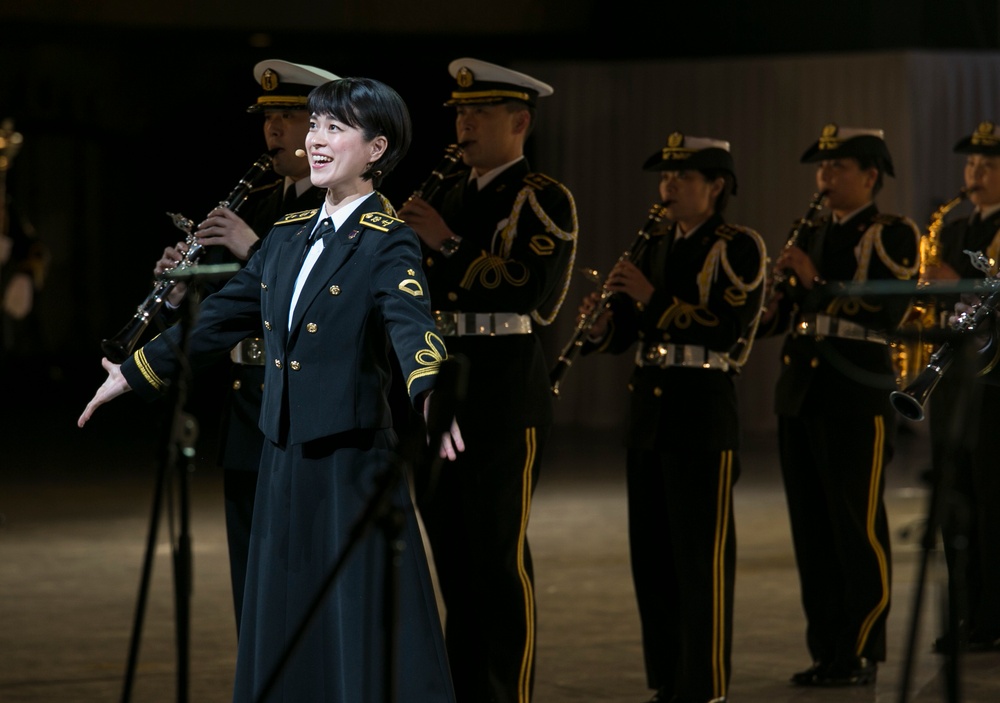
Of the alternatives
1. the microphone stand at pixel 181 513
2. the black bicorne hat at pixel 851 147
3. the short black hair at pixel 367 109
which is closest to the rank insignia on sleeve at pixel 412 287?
the short black hair at pixel 367 109

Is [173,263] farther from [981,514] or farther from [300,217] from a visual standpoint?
[981,514]

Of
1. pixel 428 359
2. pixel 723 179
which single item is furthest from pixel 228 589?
pixel 428 359

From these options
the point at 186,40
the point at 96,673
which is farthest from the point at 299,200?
the point at 186,40

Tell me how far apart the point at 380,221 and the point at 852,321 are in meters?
2.13

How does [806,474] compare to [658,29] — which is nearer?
[806,474]

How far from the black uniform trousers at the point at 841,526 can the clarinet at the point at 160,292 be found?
5.69 ft

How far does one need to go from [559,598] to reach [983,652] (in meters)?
1.40

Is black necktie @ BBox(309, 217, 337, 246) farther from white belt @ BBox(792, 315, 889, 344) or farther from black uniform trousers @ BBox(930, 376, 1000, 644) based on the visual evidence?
black uniform trousers @ BBox(930, 376, 1000, 644)

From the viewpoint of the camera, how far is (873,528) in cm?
452

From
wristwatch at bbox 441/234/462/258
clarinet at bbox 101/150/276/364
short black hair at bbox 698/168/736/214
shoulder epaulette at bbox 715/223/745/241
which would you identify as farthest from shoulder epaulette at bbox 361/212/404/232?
short black hair at bbox 698/168/736/214

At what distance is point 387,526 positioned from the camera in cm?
219

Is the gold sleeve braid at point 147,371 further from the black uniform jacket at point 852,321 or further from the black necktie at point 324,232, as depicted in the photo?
the black uniform jacket at point 852,321

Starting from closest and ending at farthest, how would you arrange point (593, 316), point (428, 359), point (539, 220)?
point (428, 359) → point (539, 220) → point (593, 316)

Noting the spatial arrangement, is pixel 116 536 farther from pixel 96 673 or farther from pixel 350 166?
pixel 350 166
